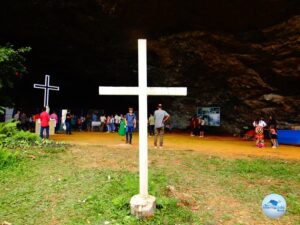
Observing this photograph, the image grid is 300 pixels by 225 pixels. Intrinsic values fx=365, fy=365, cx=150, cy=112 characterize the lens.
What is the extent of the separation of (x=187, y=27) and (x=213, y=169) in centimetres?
1243

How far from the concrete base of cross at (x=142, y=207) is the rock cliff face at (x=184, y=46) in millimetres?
13973

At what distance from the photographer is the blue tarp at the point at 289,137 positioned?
63.8ft

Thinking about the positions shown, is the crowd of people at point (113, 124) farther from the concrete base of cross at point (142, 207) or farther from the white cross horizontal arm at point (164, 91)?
the concrete base of cross at point (142, 207)

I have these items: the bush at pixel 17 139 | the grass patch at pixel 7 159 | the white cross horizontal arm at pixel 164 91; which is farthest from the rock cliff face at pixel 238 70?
the grass patch at pixel 7 159

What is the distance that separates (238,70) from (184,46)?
3.75 m

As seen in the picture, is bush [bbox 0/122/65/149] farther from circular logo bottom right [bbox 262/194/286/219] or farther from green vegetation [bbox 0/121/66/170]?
circular logo bottom right [bbox 262/194/286/219]

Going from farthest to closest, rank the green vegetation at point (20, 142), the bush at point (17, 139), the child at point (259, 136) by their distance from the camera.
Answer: the child at point (259, 136), the bush at point (17, 139), the green vegetation at point (20, 142)

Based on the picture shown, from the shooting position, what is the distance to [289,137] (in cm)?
1964

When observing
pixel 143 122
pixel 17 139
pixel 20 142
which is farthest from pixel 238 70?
pixel 143 122

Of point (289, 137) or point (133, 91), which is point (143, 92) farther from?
point (289, 137)

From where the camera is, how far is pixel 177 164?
11125 millimetres

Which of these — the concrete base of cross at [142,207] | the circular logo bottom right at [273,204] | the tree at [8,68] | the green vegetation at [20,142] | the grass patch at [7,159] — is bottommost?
the concrete base of cross at [142,207]

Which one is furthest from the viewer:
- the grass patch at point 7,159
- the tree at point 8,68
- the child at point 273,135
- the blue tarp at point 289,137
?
the blue tarp at point 289,137

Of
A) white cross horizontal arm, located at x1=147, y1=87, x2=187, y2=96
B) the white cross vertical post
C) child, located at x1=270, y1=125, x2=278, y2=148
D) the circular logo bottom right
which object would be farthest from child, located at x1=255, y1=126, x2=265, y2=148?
the circular logo bottom right
